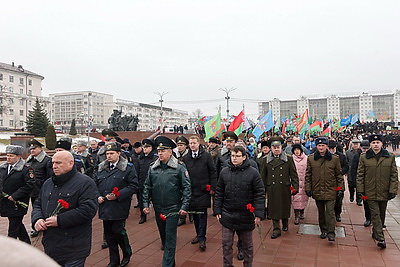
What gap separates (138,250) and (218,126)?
944 centimetres

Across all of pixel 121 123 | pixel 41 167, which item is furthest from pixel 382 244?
pixel 121 123

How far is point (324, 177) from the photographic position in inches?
223

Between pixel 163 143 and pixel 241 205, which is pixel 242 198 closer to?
pixel 241 205

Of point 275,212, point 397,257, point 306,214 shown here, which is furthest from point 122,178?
point 306,214

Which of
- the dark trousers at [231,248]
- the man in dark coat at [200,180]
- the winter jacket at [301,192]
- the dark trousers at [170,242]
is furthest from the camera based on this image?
the winter jacket at [301,192]

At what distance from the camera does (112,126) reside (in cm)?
3303

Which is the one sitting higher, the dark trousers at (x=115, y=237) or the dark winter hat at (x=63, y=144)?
the dark winter hat at (x=63, y=144)

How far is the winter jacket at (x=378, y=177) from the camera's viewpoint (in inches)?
206

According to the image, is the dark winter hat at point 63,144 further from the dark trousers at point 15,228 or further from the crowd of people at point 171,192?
the dark trousers at point 15,228

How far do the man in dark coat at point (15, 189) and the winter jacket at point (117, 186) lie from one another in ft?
4.03

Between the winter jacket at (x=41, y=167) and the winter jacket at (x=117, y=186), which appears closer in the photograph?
the winter jacket at (x=117, y=186)

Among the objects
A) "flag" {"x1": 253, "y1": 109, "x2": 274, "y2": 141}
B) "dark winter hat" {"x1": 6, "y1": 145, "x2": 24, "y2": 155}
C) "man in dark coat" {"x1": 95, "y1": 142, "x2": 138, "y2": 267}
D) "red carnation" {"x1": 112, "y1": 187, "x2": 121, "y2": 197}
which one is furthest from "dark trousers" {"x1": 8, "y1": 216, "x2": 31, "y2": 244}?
"flag" {"x1": 253, "y1": 109, "x2": 274, "y2": 141}

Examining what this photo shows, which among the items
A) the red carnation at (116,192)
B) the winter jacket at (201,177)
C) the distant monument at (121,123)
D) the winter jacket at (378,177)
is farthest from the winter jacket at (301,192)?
the distant monument at (121,123)

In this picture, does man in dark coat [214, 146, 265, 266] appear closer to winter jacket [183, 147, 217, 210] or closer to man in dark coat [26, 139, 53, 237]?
winter jacket [183, 147, 217, 210]
